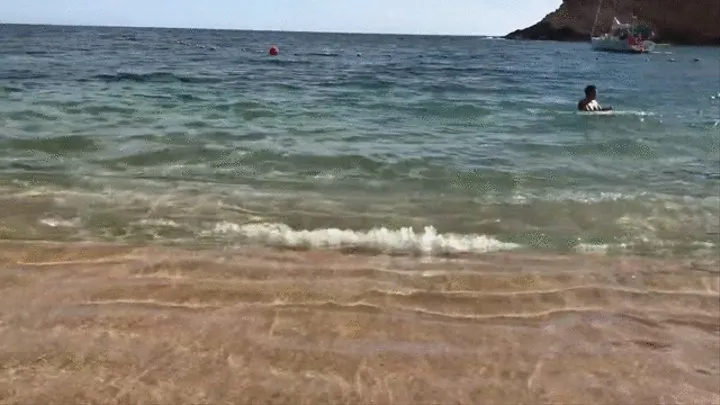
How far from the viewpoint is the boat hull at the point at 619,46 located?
2788 inches

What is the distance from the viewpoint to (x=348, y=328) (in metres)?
4.27

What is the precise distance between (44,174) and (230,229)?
12.4 feet

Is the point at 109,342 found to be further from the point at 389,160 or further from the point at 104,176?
the point at 389,160

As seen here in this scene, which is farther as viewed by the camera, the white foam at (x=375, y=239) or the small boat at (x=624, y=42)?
the small boat at (x=624, y=42)

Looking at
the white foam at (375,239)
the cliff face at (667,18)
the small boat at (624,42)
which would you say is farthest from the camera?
the cliff face at (667,18)

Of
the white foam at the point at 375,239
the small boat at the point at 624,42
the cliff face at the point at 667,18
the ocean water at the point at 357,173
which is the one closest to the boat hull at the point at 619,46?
the small boat at the point at 624,42

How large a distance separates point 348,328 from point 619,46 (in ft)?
253

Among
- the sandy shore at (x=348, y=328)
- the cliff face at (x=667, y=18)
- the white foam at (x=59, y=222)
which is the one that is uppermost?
the cliff face at (x=667, y=18)

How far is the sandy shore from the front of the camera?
11.6 ft

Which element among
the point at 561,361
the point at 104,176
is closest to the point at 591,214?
the point at 561,361

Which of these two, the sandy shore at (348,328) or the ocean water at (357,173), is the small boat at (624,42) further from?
the sandy shore at (348,328)

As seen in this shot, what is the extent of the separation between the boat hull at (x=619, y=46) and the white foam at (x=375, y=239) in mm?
71802

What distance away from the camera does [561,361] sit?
3.93 m

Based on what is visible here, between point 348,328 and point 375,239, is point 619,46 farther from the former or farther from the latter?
point 348,328
